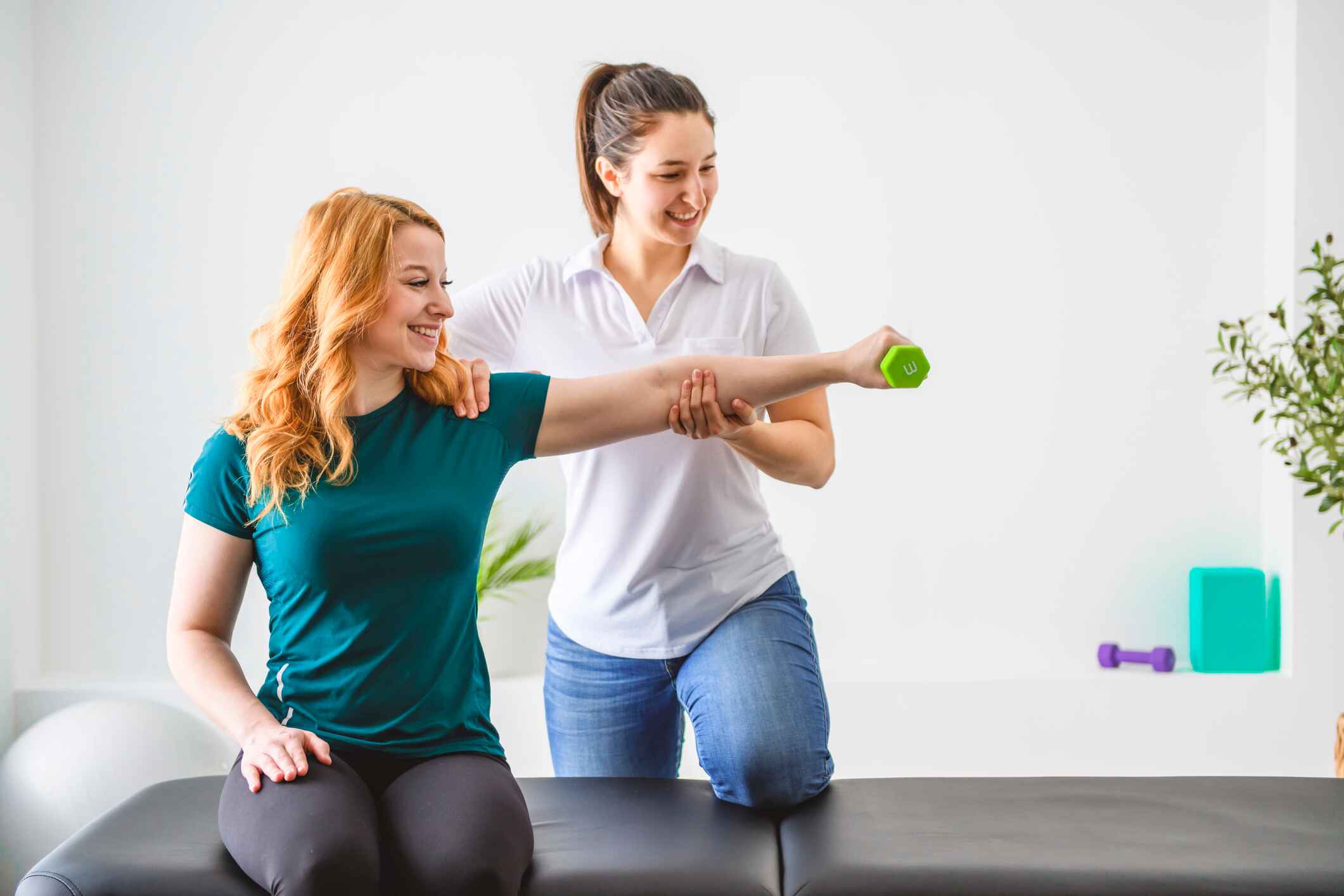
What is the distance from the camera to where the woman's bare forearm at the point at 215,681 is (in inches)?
55.7

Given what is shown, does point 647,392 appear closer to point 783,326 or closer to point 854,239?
point 783,326

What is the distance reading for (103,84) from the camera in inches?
125

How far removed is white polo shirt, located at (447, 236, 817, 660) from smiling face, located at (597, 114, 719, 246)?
77mm

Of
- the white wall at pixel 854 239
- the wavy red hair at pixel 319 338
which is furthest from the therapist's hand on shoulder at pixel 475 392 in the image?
the white wall at pixel 854 239

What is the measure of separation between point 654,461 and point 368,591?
573 mm

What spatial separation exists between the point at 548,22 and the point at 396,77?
45 centimetres

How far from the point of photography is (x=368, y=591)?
4.85ft

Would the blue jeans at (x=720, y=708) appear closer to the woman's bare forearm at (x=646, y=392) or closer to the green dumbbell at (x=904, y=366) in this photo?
the woman's bare forearm at (x=646, y=392)

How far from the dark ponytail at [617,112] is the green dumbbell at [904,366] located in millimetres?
595

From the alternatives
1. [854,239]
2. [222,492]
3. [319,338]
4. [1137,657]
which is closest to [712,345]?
[319,338]

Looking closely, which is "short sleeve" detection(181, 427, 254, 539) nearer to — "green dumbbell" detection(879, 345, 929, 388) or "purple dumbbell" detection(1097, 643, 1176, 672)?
"green dumbbell" detection(879, 345, 929, 388)

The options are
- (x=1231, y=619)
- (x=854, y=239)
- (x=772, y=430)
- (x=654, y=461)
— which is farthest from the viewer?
(x=854, y=239)

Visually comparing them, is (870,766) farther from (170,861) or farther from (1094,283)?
(170,861)

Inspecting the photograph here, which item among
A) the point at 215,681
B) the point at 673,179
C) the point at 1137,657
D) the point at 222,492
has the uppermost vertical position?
the point at 673,179
